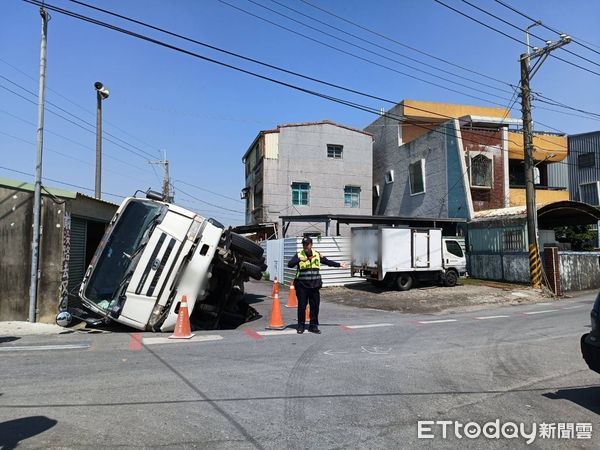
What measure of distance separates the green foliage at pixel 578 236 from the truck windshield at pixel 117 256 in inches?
1200

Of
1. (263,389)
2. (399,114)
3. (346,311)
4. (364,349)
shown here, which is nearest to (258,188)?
(399,114)

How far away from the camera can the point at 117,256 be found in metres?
9.48

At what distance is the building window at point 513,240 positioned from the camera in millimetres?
21562

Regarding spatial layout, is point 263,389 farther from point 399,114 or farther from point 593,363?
point 399,114

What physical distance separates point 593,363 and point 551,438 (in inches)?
36.5

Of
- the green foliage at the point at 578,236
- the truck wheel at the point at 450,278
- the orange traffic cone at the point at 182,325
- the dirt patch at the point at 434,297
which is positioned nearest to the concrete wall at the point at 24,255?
the orange traffic cone at the point at 182,325

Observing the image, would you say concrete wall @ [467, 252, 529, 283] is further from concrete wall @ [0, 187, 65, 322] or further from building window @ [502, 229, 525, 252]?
concrete wall @ [0, 187, 65, 322]

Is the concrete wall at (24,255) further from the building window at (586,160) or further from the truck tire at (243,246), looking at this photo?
the building window at (586,160)

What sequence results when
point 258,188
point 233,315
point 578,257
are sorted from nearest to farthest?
point 233,315, point 578,257, point 258,188

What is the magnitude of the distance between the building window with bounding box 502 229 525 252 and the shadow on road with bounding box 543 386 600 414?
16.8 metres

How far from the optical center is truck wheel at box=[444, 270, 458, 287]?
1997 cm

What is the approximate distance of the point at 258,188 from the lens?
35188 mm

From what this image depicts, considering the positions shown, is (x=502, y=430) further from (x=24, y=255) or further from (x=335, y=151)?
(x=335, y=151)

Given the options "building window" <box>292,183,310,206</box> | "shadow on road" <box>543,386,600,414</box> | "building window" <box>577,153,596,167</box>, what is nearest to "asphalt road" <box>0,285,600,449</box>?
"shadow on road" <box>543,386,600,414</box>
